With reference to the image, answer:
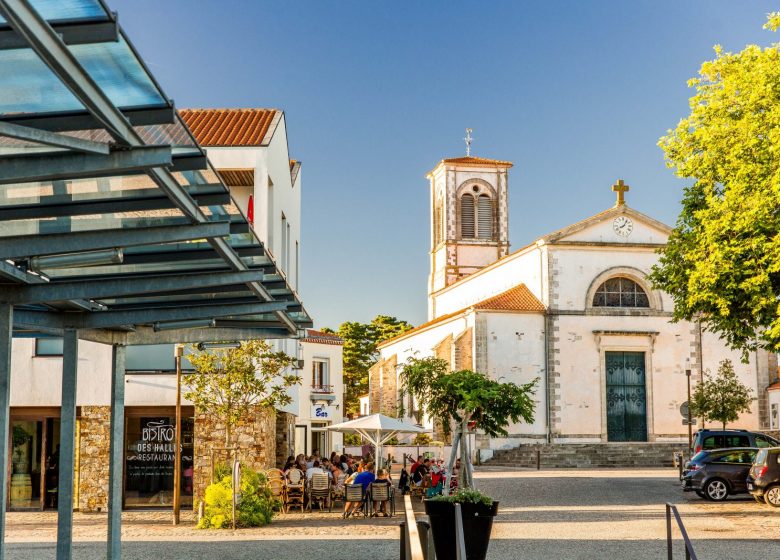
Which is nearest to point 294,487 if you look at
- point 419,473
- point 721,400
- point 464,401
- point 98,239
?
point 419,473

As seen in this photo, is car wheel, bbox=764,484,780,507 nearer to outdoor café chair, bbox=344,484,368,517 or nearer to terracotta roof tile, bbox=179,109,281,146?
outdoor café chair, bbox=344,484,368,517

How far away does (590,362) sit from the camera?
49.9 meters

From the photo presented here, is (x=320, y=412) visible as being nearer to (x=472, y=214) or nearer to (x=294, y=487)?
(x=472, y=214)

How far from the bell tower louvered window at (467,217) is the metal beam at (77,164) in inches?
2277

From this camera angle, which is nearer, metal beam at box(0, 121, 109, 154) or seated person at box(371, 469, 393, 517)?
metal beam at box(0, 121, 109, 154)

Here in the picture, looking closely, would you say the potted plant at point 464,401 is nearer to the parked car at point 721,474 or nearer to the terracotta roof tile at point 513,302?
the parked car at point 721,474

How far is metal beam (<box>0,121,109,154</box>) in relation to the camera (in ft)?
18.9

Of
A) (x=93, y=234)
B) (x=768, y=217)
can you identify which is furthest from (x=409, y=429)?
(x=93, y=234)

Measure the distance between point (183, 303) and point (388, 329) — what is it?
237 ft

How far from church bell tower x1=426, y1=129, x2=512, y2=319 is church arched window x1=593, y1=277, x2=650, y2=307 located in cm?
1375

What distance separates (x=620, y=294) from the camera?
50625 millimetres

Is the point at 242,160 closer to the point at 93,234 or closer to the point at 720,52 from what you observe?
the point at 720,52

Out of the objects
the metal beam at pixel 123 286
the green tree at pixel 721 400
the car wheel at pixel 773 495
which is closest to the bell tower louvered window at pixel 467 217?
the green tree at pixel 721 400

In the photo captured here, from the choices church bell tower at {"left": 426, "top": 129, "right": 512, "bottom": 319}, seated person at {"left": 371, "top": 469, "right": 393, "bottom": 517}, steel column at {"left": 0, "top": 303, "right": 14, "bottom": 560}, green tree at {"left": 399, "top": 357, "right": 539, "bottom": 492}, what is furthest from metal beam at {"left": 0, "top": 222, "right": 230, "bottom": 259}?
church bell tower at {"left": 426, "top": 129, "right": 512, "bottom": 319}
